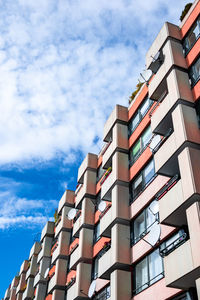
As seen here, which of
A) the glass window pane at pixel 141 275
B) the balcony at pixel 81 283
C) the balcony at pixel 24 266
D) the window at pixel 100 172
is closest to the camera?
the glass window pane at pixel 141 275

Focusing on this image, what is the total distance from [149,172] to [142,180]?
102 cm

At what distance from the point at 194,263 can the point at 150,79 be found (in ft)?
47.2

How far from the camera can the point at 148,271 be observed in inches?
806

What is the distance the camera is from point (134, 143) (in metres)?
27.4

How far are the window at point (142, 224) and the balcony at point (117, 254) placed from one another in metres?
0.43

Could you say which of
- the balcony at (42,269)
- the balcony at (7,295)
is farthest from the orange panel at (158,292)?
the balcony at (7,295)

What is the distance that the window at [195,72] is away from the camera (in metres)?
20.9

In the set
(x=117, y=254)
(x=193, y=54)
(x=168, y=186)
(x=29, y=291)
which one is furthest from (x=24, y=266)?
(x=193, y=54)

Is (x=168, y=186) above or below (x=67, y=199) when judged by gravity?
below

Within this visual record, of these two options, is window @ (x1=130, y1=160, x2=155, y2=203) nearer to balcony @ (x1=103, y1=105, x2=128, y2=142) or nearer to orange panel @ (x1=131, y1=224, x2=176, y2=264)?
orange panel @ (x1=131, y1=224, x2=176, y2=264)

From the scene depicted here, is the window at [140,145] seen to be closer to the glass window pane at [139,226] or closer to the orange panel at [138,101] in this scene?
the orange panel at [138,101]

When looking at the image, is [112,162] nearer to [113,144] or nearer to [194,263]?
[113,144]

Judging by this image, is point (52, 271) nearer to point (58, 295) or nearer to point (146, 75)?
point (58, 295)

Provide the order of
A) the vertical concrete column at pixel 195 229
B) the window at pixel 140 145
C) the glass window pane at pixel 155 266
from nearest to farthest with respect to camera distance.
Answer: the vertical concrete column at pixel 195 229 → the glass window pane at pixel 155 266 → the window at pixel 140 145
